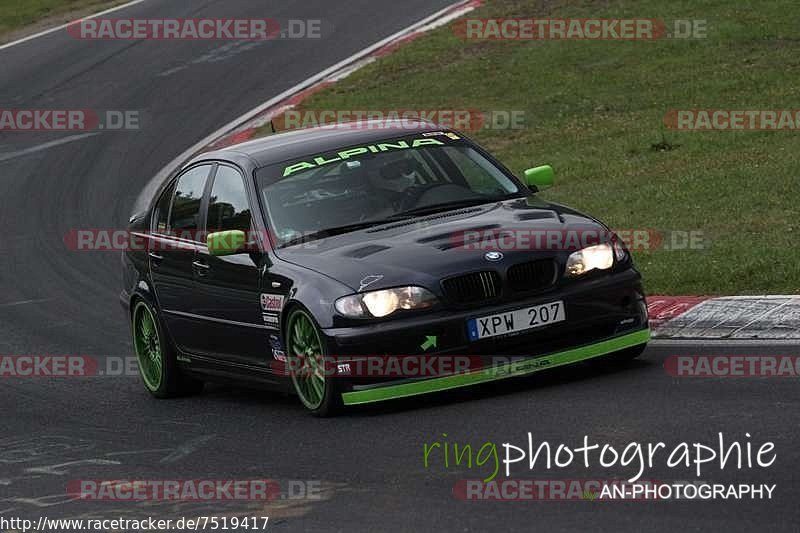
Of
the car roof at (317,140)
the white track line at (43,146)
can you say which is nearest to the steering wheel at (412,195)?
the car roof at (317,140)

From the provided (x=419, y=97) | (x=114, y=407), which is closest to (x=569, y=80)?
(x=419, y=97)

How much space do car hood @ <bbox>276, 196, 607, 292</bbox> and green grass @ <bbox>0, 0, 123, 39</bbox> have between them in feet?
84.5

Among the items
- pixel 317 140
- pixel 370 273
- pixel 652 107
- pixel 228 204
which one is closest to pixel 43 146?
pixel 652 107

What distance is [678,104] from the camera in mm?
20078

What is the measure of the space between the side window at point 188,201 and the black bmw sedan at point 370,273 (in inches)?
0.6

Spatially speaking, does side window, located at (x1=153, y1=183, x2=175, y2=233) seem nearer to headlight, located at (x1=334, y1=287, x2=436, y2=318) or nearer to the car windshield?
the car windshield

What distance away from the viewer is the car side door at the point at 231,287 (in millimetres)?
9555

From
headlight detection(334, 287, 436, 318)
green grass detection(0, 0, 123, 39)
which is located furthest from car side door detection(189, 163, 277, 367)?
green grass detection(0, 0, 123, 39)

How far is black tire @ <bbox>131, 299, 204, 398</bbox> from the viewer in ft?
35.5

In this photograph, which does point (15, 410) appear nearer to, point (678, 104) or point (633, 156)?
Result: point (633, 156)

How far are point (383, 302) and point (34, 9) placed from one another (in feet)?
94.9

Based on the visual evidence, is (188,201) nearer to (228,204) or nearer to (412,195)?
(228,204)

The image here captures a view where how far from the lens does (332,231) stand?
31.4 ft

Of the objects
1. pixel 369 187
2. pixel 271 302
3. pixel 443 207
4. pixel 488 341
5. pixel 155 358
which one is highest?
pixel 369 187
